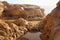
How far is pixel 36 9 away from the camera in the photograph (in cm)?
2366

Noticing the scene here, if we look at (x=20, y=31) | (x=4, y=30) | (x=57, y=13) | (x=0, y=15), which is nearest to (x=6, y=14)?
(x=0, y=15)

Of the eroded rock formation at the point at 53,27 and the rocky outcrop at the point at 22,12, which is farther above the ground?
the eroded rock formation at the point at 53,27

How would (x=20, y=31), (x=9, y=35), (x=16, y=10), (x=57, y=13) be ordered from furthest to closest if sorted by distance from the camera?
(x=16, y=10), (x=20, y=31), (x=9, y=35), (x=57, y=13)

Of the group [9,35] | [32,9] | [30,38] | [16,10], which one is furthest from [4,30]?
[32,9]

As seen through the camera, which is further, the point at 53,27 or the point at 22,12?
the point at 22,12

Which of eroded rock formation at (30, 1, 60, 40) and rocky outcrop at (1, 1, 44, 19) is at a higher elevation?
eroded rock formation at (30, 1, 60, 40)

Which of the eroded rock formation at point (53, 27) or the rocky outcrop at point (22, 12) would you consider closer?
the eroded rock formation at point (53, 27)

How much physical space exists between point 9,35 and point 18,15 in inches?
426

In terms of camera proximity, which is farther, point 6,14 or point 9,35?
point 6,14

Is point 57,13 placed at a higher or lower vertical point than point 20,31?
higher

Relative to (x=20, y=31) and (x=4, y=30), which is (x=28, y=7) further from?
(x=4, y=30)

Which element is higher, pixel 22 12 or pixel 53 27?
pixel 53 27

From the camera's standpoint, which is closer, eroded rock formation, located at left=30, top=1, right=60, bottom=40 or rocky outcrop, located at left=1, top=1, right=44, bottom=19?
eroded rock formation, located at left=30, top=1, right=60, bottom=40

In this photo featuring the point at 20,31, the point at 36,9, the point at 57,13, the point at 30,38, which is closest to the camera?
the point at 57,13
